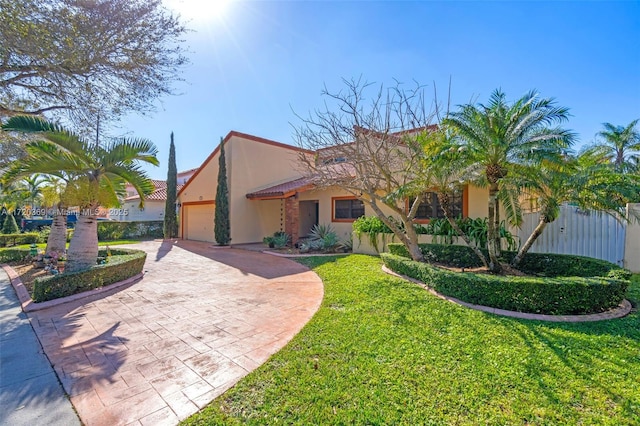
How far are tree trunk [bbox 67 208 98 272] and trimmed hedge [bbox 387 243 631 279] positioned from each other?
9795mm

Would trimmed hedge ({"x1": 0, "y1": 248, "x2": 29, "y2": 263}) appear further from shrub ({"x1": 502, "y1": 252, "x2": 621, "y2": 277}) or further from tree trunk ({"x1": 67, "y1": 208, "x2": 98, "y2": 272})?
shrub ({"x1": 502, "y1": 252, "x2": 621, "y2": 277})

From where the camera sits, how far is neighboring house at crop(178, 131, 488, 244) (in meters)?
16.8

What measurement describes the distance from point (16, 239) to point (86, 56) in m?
17.1

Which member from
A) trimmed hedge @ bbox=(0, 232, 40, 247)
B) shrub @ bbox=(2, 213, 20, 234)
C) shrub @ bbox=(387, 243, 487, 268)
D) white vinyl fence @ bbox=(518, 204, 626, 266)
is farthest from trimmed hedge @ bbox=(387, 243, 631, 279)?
shrub @ bbox=(2, 213, 20, 234)

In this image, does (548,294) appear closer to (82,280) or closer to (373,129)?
(373,129)

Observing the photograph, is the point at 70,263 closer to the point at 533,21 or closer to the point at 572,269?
the point at 572,269

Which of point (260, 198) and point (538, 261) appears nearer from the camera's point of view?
point (538, 261)

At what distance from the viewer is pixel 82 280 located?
25.4 feet

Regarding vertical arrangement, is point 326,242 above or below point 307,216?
below

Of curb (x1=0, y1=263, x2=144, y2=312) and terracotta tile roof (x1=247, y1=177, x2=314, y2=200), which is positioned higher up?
terracotta tile roof (x1=247, y1=177, x2=314, y2=200)

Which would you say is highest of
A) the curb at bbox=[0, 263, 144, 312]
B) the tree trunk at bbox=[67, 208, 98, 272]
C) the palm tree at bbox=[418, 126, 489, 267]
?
the palm tree at bbox=[418, 126, 489, 267]

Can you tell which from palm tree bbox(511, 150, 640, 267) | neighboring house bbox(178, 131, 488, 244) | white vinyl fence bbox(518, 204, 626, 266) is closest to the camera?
Answer: palm tree bbox(511, 150, 640, 267)

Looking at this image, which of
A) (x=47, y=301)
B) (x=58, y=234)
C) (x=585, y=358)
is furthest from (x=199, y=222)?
(x=585, y=358)

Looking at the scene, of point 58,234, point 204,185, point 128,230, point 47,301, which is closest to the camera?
point 47,301
